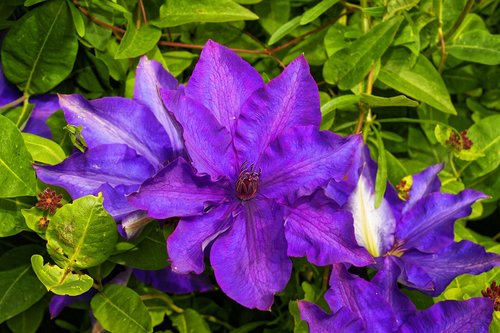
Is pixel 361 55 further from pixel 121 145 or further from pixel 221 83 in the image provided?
pixel 121 145

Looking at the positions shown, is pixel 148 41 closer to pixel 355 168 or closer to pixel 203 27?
pixel 203 27

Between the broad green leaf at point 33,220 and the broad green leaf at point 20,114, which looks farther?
the broad green leaf at point 20,114

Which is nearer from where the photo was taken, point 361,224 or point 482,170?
point 361,224

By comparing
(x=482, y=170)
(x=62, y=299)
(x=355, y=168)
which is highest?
(x=355, y=168)

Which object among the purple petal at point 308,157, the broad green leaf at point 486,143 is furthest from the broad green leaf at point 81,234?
the broad green leaf at point 486,143

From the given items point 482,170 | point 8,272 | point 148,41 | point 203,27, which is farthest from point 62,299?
point 482,170

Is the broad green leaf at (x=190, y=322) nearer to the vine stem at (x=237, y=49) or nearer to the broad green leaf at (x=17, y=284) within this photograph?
the broad green leaf at (x=17, y=284)

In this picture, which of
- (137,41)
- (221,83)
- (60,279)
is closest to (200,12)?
(137,41)
